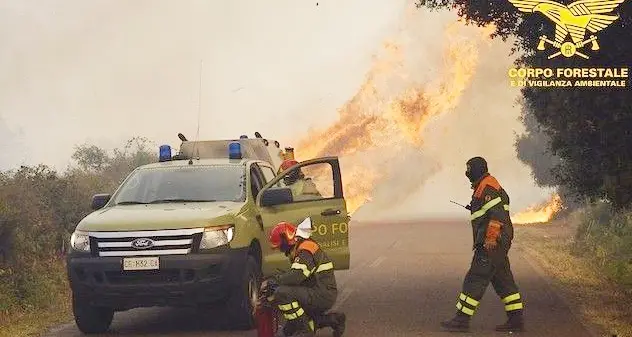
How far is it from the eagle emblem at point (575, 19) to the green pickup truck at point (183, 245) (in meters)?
3.65

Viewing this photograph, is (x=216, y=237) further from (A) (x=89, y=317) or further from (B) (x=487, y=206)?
(B) (x=487, y=206)

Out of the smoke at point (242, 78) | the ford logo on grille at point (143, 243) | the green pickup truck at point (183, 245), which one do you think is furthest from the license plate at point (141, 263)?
the smoke at point (242, 78)

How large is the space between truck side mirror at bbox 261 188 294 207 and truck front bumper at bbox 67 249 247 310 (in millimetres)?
1080

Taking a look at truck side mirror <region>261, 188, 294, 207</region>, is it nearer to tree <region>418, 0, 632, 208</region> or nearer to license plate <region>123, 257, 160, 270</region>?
license plate <region>123, 257, 160, 270</region>

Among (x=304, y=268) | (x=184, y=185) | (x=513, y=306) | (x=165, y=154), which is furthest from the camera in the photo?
(x=165, y=154)

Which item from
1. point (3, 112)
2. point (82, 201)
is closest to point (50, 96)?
point (3, 112)

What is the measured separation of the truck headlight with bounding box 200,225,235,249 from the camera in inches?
352

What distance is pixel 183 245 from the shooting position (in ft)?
29.1

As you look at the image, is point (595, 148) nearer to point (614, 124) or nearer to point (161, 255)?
point (614, 124)

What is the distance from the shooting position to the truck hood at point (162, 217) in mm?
8914

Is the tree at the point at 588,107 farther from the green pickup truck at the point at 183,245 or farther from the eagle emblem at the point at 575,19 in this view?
the green pickup truck at the point at 183,245

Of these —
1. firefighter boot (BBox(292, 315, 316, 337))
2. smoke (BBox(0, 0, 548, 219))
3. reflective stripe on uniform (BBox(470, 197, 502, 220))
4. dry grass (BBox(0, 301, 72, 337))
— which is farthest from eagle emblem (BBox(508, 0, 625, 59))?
smoke (BBox(0, 0, 548, 219))

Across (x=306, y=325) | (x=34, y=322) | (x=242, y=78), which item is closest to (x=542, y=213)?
(x=34, y=322)

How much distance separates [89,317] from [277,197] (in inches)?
98.0
